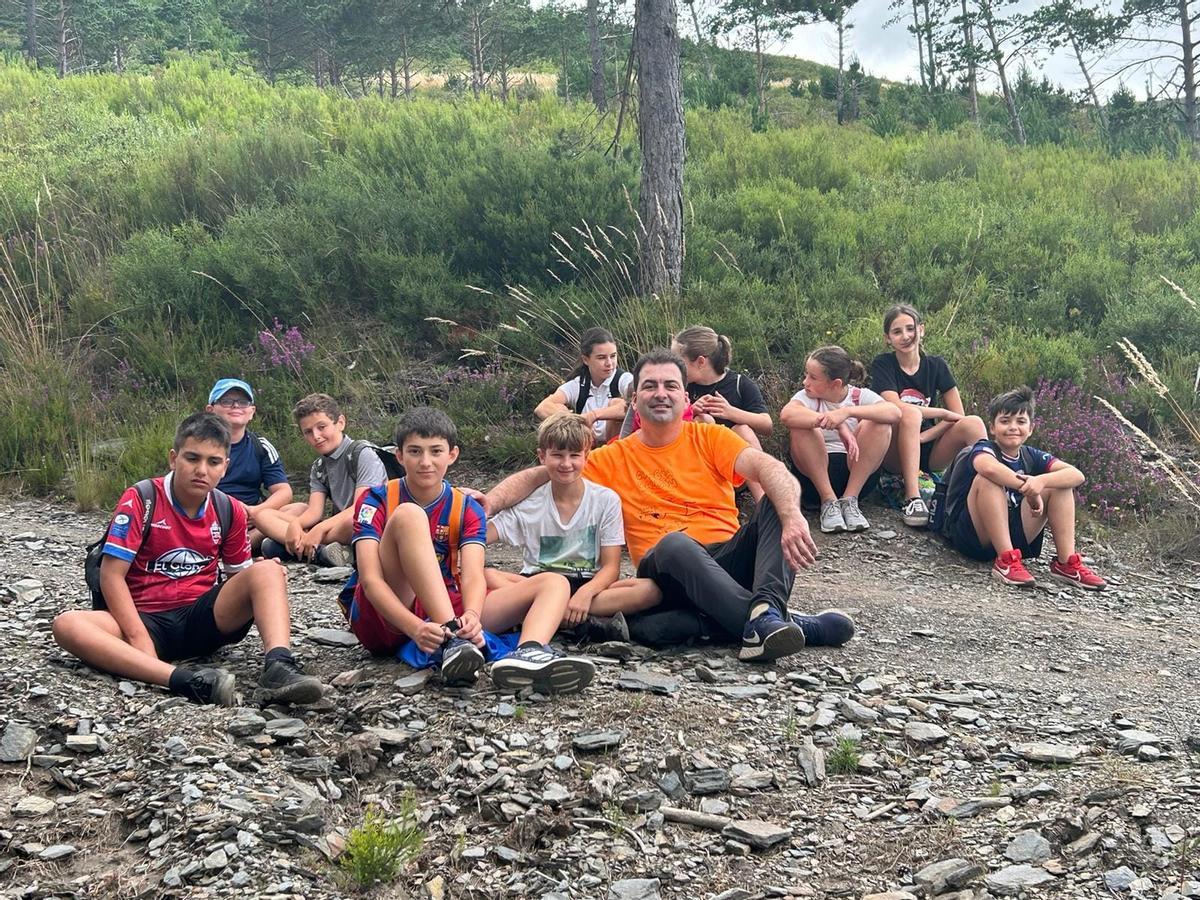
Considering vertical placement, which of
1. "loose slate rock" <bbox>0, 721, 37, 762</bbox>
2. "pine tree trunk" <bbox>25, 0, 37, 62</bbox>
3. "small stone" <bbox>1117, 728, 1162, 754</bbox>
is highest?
"pine tree trunk" <bbox>25, 0, 37, 62</bbox>

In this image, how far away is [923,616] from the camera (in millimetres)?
6215

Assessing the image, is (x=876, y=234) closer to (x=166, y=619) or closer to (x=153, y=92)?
(x=166, y=619)

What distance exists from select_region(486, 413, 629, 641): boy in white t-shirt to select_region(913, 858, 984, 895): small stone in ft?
6.96

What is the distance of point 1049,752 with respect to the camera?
169 inches

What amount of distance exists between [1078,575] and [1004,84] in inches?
816

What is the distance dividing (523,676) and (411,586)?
653 millimetres

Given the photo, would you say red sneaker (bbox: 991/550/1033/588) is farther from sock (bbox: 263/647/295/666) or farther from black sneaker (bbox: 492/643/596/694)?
sock (bbox: 263/647/295/666)

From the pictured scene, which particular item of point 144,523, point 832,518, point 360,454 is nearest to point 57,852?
point 144,523

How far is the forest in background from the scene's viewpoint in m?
9.73

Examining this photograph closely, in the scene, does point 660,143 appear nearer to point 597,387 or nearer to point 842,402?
point 597,387

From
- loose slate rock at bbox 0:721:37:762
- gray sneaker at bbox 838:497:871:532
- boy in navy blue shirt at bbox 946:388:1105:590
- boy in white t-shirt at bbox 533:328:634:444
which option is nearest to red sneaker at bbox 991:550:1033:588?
boy in navy blue shirt at bbox 946:388:1105:590

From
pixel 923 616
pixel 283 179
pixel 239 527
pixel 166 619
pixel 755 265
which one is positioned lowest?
pixel 923 616

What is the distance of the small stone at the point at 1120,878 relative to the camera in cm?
333

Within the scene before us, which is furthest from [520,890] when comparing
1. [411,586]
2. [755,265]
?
[755,265]
